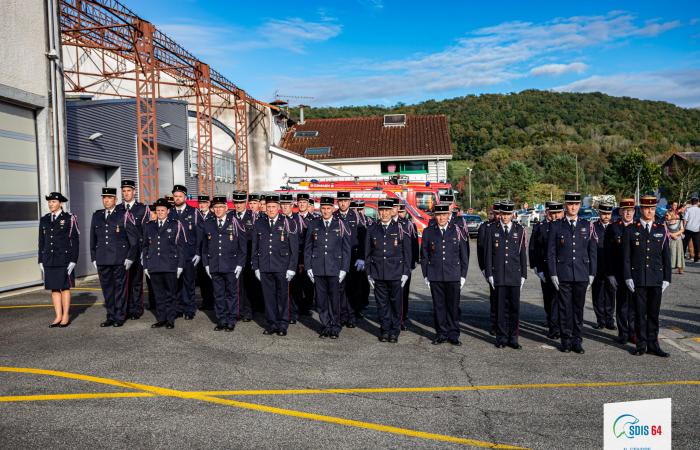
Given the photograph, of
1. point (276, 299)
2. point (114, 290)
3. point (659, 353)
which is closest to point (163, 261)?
point (114, 290)

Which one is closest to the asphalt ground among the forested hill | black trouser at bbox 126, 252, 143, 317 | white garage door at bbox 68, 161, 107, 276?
black trouser at bbox 126, 252, 143, 317

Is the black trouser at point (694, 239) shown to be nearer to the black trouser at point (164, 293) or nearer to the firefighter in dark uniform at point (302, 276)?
the firefighter in dark uniform at point (302, 276)

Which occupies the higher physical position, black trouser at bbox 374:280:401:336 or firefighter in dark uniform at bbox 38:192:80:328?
firefighter in dark uniform at bbox 38:192:80:328

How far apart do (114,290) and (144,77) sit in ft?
44.9

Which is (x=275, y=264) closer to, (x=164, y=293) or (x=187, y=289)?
(x=164, y=293)

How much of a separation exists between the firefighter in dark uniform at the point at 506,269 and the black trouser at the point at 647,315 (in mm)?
1438

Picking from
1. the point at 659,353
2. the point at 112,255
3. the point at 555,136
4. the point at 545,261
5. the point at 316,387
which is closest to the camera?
the point at 316,387

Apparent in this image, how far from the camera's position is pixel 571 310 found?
708 cm

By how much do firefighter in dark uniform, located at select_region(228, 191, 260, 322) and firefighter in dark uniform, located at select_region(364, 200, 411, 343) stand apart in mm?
2183

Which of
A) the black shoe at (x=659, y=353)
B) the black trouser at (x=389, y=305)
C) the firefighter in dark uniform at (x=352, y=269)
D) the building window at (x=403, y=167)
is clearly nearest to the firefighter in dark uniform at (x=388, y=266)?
the black trouser at (x=389, y=305)

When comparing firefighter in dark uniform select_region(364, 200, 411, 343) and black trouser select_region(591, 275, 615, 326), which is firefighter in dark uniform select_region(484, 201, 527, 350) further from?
black trouser select_region(591, 275, 615, 326)

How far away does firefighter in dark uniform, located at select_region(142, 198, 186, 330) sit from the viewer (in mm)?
8289

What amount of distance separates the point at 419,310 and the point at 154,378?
531 centimetres

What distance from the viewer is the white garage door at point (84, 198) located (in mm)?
14258
